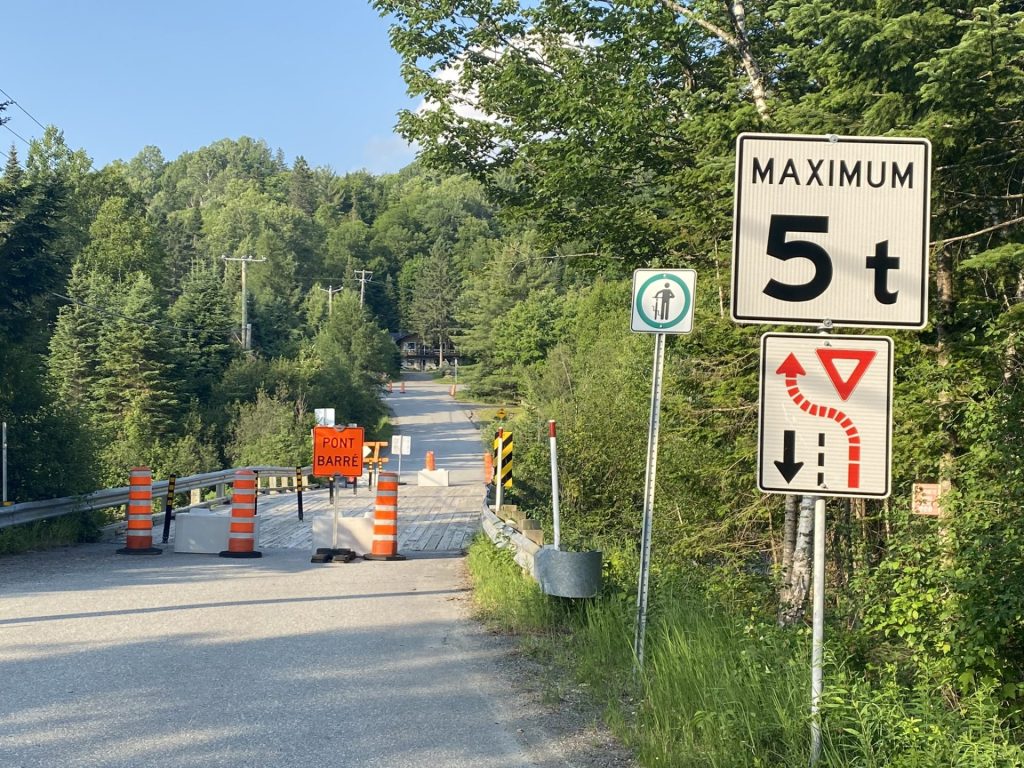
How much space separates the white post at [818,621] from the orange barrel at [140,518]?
44.2 ft

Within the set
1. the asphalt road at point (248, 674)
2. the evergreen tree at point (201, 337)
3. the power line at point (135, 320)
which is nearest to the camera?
the asphalt road at point (248, 674)

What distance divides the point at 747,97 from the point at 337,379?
61.7 meters

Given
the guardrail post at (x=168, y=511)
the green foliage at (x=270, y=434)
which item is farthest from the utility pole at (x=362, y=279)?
the guardrail post at (x=168, y=511)

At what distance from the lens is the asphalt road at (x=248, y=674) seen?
628cm

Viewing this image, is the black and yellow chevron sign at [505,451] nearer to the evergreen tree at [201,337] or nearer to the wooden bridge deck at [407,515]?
the wooden bridge deck at [407,515]

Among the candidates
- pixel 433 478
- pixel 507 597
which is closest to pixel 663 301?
pixel 507 597

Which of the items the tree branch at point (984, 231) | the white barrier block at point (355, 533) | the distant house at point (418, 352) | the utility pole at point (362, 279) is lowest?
the white barrier block at point (355, 533)

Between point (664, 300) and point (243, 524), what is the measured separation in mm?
10866

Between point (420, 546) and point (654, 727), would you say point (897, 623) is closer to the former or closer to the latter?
point (654, 727)

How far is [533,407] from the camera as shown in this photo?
2722 cm

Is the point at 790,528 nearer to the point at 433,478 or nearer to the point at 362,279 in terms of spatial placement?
the point at 433,478

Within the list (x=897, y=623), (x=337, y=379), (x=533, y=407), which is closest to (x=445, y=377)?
(x=337, y=379)

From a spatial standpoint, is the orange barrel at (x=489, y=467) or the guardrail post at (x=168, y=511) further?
the orange barrel at (x=489, y=467)

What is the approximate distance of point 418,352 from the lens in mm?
169500
